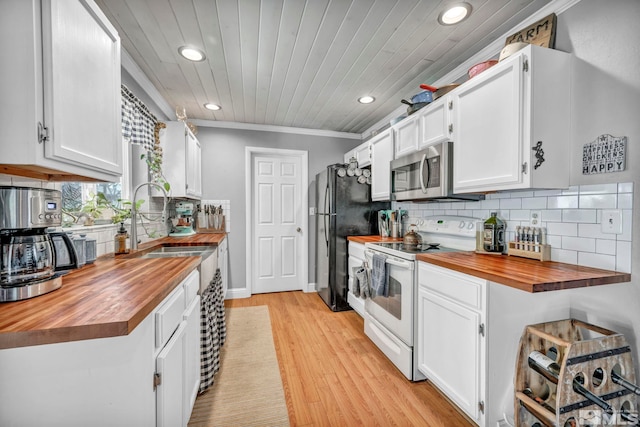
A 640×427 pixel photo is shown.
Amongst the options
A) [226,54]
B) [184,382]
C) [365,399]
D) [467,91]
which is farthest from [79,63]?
[365,399]

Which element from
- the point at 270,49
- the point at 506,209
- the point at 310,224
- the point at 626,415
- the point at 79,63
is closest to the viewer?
the point at 79,63

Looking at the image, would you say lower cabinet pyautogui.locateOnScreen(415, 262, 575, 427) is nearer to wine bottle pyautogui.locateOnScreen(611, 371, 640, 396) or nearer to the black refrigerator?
wine bottle pyautogui.locateOnScreen(611, 371, 640, 396)

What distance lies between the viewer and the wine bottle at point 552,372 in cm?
111

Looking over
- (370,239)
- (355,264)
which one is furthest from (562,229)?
(355,264)

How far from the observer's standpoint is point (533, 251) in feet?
5.25

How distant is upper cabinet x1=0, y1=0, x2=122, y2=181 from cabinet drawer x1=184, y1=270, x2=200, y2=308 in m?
0.65

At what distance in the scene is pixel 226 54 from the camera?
201cm

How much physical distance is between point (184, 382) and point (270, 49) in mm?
2153

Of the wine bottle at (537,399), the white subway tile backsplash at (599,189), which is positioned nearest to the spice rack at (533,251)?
the white subway tile backsplash at (599,189)

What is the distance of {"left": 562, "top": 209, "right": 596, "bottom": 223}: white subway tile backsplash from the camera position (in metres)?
1.38

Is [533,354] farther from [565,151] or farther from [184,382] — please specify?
[184,382]

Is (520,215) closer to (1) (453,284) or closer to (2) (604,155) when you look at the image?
(2) (604,155)

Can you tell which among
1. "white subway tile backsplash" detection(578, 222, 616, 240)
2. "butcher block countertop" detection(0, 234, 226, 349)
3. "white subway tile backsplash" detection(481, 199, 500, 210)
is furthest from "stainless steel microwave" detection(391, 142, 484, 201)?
"butcher block countertop" detection(0, 234, 226, 349)

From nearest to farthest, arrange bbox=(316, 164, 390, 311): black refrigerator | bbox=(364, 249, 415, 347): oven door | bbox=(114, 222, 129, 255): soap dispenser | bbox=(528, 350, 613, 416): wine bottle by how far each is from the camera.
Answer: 1. bbox=(528, 350, 613, 416): wine bottle
2. bbox=(114, 222, 129, 255): soap dispenser
3. bbox=(364, 249, 415, 347): oven door
4. bbox=(316, 164, 390, 311): black refrigerator
